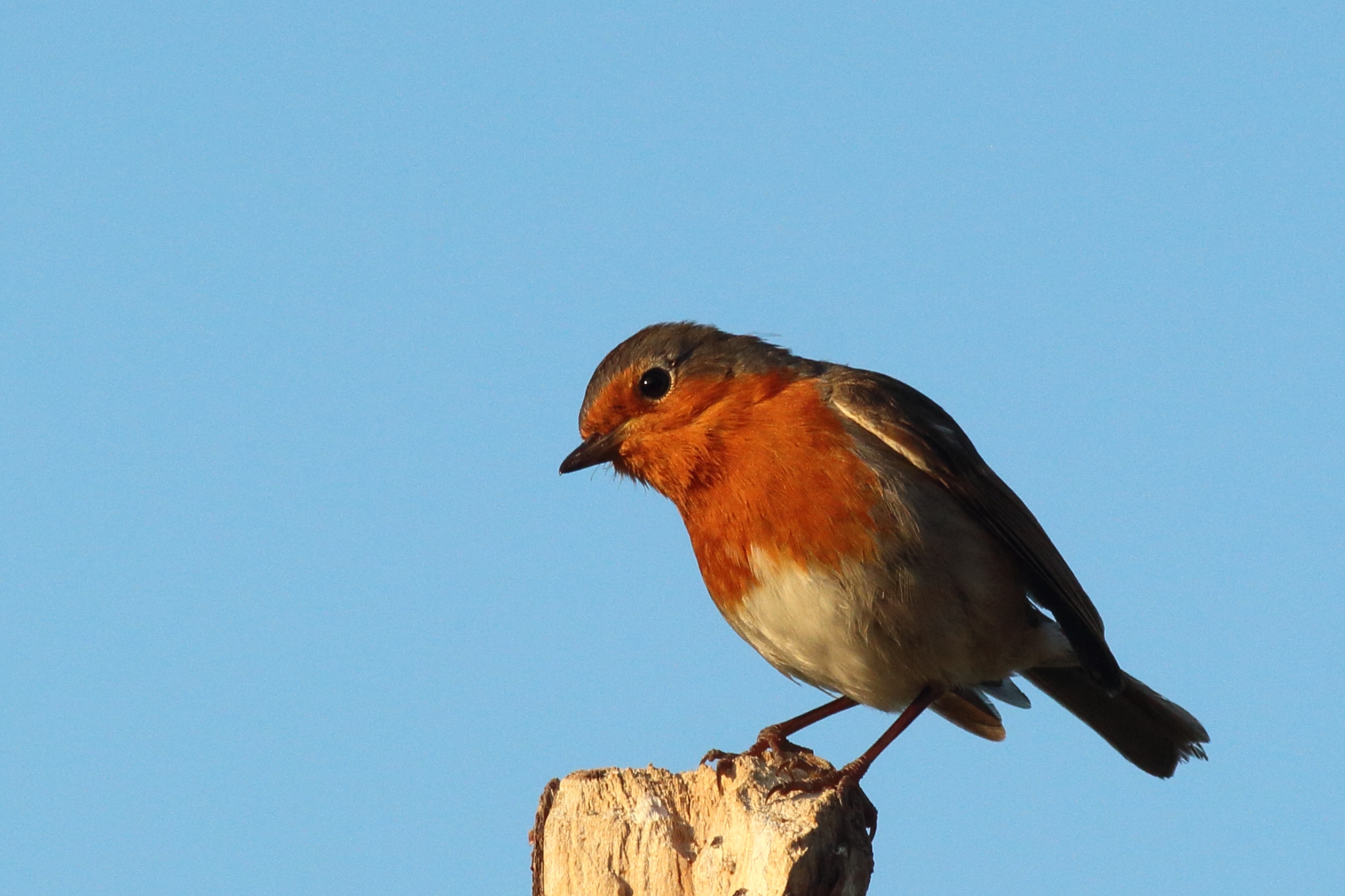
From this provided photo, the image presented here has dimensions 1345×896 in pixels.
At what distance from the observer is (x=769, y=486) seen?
23.0ft

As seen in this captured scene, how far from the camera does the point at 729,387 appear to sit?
7719 millimetres

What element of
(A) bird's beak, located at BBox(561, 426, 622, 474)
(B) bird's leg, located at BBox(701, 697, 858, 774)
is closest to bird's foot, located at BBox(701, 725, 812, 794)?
(B) bird's leg, located at BBox(701, 697, 858, 774)

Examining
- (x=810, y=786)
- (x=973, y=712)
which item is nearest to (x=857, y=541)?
(x=810, y=786)

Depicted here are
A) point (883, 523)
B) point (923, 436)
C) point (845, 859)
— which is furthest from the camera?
point (923, 436)

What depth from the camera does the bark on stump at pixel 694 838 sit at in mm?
4906

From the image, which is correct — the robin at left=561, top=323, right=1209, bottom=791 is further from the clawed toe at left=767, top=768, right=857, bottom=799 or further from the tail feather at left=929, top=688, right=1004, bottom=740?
the clawed toe at left=767, top=768, right=857, bottom=799

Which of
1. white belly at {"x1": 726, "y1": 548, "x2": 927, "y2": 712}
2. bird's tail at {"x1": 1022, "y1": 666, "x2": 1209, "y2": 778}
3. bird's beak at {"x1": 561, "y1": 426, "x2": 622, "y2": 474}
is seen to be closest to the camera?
white belly at {"x1": 726, "y1": 548, "x2": 927, "y2": 712}

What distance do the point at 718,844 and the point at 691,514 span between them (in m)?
2.56

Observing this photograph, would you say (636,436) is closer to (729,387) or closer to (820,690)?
(729,387)

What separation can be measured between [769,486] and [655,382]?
1.16 m

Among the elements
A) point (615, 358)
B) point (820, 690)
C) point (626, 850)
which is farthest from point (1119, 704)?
point (626, 850)

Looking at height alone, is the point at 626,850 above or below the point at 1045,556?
below

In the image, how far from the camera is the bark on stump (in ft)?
16.1

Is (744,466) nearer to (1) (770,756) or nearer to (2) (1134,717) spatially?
(1) (770,756)
